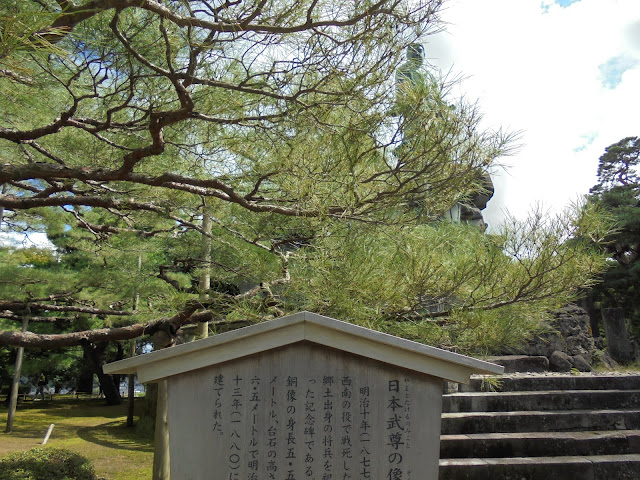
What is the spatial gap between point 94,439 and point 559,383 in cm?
771

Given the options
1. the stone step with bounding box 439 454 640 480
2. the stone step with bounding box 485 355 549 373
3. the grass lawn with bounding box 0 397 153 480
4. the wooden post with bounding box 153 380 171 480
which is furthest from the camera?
the grass lawn with bounding box 0 397 153 480

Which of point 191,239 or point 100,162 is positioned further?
point 191,239

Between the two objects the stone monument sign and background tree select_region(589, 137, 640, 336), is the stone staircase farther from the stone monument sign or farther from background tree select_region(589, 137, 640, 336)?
background tree select_region(589, 137, 640, 336)

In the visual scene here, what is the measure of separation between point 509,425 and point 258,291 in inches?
106

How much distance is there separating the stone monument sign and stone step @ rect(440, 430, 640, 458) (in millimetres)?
2375

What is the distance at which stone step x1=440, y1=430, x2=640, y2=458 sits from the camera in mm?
4324

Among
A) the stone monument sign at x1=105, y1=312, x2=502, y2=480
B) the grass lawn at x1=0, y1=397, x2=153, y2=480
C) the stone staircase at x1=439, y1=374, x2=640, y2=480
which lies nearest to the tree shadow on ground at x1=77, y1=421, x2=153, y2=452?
the grass lawn at x1=0, y1=397, x2=153, y2=480

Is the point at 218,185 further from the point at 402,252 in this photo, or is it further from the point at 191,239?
the point at 191,239

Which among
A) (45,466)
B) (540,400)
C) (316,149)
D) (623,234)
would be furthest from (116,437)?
(623,234)

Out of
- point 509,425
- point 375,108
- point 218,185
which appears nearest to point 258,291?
point 218,185

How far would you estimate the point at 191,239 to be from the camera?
5.41 metres

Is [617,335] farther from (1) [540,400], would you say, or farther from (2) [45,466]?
(2) [45,466]

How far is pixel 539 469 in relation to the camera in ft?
13.2

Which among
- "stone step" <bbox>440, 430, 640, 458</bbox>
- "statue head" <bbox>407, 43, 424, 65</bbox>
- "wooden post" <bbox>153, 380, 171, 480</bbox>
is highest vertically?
"statue head" <bbox>407, 43, 424, 65</bbox>
